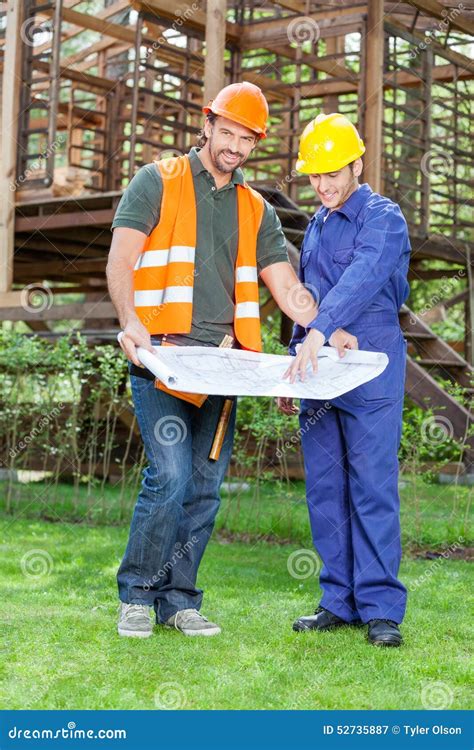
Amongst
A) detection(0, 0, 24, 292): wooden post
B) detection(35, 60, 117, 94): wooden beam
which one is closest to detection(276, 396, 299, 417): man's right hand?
detection(0, 0, 24, 292): wooden post

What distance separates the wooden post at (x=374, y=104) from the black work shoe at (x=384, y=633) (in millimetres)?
6502

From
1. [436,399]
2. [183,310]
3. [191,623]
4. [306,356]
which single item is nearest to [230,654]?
[191,623]

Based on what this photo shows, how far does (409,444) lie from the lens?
23.5 ft

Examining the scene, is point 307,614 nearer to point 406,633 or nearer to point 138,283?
point 406,633

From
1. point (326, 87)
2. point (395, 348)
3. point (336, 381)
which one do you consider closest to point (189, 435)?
point (336, 381)

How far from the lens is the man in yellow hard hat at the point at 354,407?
421 cm

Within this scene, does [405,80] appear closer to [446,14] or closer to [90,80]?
[446,14]

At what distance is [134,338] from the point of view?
4008mm

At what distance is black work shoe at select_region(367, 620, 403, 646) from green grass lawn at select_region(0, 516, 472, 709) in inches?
1.8

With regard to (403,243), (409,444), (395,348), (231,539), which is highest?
(403,243)

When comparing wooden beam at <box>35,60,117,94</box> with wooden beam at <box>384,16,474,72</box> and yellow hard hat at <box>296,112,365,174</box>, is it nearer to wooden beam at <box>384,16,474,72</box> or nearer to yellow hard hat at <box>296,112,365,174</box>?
wooden beam at <box>384,16,474,72</box>

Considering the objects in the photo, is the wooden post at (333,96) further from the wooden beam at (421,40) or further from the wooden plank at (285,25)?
the wooden beam at (421,40)
